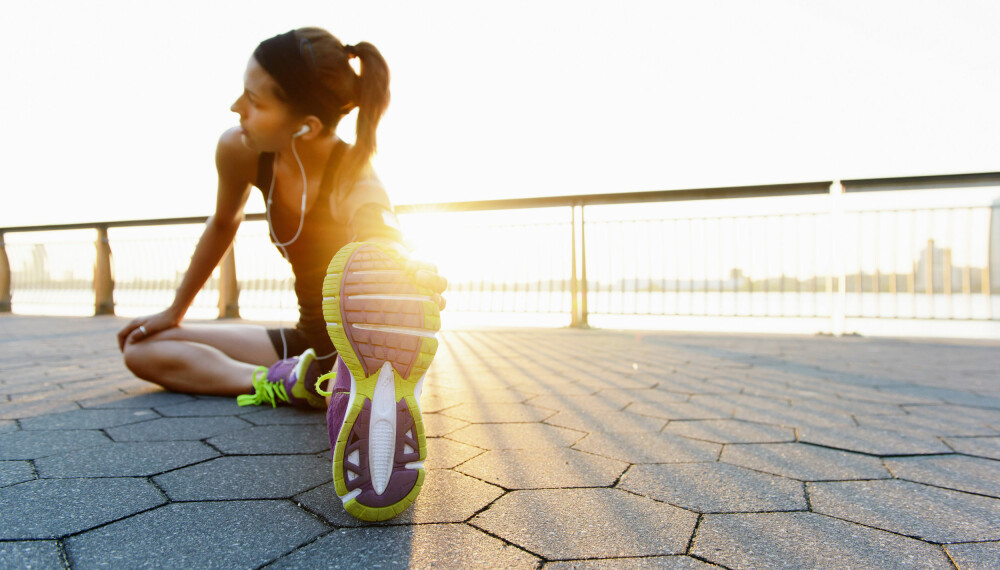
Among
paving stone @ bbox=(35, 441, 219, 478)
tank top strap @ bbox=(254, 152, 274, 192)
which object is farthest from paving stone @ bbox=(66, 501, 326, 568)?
tank top strap @ bbox=(254, 152, 274, 192)

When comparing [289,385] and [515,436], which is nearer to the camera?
[515,436]

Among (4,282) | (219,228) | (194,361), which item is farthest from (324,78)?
(4,282)

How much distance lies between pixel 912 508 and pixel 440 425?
1216mm

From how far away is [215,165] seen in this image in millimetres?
1953

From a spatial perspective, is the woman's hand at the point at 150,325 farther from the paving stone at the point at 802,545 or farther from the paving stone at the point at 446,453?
the paving stone at the point at 802,545

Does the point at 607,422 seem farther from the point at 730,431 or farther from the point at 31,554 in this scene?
the point at 31,554

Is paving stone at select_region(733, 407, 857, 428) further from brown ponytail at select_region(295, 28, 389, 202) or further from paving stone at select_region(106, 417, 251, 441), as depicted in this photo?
paving stone at select_region(106, 417, 251, 441)

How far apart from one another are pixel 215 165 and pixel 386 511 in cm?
156

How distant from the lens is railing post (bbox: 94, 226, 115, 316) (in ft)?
22.6

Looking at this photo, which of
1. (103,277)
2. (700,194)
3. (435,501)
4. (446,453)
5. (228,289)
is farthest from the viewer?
(103,277)

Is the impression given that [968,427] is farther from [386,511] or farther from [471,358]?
[471,358]

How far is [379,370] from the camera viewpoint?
1.01m

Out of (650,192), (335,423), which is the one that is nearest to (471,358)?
(335,423)

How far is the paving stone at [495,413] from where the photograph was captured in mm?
1805
